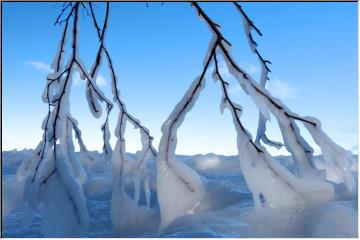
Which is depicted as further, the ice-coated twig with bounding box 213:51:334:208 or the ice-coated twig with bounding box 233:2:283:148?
the ice-coated twig with bounding box 233:2:283:148

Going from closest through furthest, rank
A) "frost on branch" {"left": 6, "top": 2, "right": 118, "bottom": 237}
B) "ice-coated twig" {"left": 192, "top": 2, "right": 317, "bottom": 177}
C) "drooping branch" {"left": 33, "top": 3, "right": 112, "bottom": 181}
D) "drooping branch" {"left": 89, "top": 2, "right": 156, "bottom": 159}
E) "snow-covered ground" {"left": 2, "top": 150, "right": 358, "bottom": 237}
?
"snow-covered ground" {"left": 2, "top": 150, "right": 358, "bottom": 237}
"ice-coated twig" {"left": 192, "top": 2, "right": 317, "bottom": 177}
"frost on branch" {"left": 6, "top": 2, "right": 118, "bottom": 237}
"drooping branch" {"left": 33, "top": 3, "right": 112, "bottom": 181}
"drooping branch" {"left": 89, "top": 2, "right": 156, "bottom": 159}

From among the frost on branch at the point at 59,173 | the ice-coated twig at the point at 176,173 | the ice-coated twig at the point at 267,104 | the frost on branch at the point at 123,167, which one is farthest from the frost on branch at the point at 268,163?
the frost on branch at the point at 59,173

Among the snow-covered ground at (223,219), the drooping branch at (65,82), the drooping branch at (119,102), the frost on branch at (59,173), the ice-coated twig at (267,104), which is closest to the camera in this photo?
the snow-covered ground at (223,219)

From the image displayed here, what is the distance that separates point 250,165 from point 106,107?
94 centimetres

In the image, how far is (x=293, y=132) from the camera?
5.43 feet

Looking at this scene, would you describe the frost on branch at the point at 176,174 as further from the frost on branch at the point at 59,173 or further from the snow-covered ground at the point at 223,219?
the frost on branch at the point at 59,173

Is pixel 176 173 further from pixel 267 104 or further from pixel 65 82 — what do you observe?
pixel 65 82

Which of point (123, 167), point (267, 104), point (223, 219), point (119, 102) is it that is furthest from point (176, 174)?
point (119, 102)

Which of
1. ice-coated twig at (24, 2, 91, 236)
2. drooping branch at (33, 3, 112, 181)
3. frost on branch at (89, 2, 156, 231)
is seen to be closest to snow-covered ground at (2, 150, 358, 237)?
frost on branch at (89, 2, 156, 231)

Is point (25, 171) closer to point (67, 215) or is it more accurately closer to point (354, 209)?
point (67, 215)

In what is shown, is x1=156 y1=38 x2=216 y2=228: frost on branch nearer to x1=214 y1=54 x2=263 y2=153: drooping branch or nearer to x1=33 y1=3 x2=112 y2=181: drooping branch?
x1=214 y1=54 x2=263 y2=153: drooping branch

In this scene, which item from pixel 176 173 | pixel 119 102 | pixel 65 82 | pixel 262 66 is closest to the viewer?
pixel 176 173

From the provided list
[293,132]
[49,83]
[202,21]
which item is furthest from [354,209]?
[49,83]

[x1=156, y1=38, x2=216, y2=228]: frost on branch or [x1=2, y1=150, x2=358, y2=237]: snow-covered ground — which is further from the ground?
[x1=156, y1=38, x2=216, y2=228]: frost on branch
